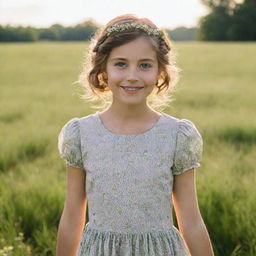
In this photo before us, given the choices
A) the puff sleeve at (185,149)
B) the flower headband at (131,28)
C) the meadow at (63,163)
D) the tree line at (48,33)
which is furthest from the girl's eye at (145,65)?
the tree line at (48,33)

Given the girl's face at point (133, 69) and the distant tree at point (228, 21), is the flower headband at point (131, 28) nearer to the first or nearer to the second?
the girl's face at point (133, 69)

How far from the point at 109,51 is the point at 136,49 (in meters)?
0.11

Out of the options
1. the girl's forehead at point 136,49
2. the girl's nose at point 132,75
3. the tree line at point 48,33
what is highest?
the girl's forehead at point 136,49

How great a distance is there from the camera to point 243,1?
195ft

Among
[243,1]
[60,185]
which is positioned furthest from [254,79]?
[243,1]

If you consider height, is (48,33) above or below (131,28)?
below

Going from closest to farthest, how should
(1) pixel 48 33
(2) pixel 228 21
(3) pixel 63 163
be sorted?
(3) pixel 63 163 < (1) pixel 48 33 < (2) pixel 228 21

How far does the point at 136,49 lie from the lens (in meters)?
1.64

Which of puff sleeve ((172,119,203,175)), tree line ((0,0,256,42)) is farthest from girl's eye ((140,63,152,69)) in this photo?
tree line ((0,0,256,42))

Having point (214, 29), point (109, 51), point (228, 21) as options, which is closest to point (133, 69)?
point (109, 51)

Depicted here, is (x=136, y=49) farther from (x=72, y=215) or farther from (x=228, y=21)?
(x=228, y=21)

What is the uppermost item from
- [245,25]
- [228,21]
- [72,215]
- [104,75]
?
[228,21]

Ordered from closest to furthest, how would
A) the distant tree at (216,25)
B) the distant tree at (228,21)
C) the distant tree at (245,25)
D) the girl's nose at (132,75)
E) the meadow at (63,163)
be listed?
1. the girl's nose at (132,75)
2. the meadow at (63,163)
3. the distant tree at (245,25)
4. the distant tree at (228,21)
5. the distant tree at (216,25)

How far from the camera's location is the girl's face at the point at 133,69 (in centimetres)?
163
